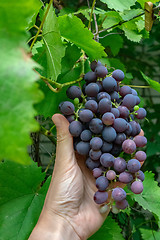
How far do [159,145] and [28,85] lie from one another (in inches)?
54.8

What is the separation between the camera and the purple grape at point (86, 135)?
0.57m

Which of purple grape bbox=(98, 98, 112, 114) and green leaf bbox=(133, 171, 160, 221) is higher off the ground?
purple grape bbox=(98, 98, 112, 114)

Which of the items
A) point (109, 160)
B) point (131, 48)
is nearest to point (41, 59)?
point (109, 160)

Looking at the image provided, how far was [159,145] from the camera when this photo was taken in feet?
4.88

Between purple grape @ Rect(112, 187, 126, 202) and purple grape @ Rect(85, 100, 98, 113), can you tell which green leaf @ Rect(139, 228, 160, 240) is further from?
purple grape @ Rect(85, 100, 98, 113)

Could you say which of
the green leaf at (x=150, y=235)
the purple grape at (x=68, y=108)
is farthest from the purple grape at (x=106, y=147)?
the green leaf at (x=150, y=235)

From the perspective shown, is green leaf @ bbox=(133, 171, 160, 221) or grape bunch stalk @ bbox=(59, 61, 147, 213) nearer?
grape bunch stalk @ bbox=(59, 61, 147, 213)

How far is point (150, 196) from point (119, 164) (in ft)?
1.19

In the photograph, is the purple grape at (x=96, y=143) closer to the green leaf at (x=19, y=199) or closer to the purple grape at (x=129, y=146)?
the purple grape at (x=129, y=146)

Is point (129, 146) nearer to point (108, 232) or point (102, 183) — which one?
point (102, 183)

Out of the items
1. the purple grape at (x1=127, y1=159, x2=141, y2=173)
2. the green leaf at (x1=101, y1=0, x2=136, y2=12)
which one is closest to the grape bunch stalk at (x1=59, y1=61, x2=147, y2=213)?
the purple grape at (x1=127, y1=159, x2=141, y2=173)

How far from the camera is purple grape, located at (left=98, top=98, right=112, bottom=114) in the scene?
1.84 ft

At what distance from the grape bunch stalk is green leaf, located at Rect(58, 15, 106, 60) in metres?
0.03

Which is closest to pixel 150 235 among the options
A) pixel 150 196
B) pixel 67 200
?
pixel 150 196
